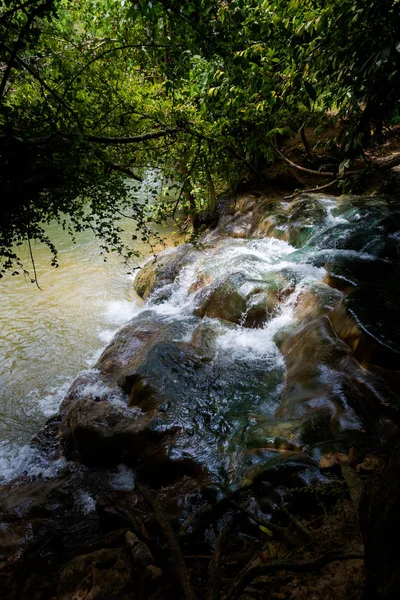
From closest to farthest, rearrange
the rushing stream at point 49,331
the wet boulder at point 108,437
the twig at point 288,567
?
the twig at point 288,567
the wet boulder at point 108,437
the rushing stream at point 49,331

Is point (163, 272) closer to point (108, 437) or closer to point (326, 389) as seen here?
point (108, 437)

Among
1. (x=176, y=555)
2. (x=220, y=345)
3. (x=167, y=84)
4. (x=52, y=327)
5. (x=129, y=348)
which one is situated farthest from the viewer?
(x=52, y=327)

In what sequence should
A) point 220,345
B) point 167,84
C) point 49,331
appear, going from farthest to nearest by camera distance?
point 49,331 → point 220,345 → point 167,84

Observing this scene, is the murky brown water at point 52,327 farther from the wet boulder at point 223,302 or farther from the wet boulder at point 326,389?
the wet boulder at point 326,389

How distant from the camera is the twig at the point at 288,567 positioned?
1647 mm

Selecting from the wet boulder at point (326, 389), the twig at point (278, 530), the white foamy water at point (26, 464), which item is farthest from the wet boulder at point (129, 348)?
the twig at point (278, 530)

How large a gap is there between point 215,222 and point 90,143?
344 inches

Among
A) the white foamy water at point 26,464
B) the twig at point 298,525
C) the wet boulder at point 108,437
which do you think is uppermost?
the twig at point 298,525

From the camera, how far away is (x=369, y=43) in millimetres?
2605

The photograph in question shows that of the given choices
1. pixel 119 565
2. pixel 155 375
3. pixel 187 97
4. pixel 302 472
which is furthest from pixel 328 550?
pixel 187 97

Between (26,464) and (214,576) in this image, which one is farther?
(26,464)

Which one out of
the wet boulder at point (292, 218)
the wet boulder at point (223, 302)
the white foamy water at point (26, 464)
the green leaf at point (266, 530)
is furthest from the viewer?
the wet boulder at point (292, 218)

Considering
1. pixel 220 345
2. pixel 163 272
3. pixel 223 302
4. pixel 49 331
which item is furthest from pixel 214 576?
pixel 163 272

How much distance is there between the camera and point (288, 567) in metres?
1.70
